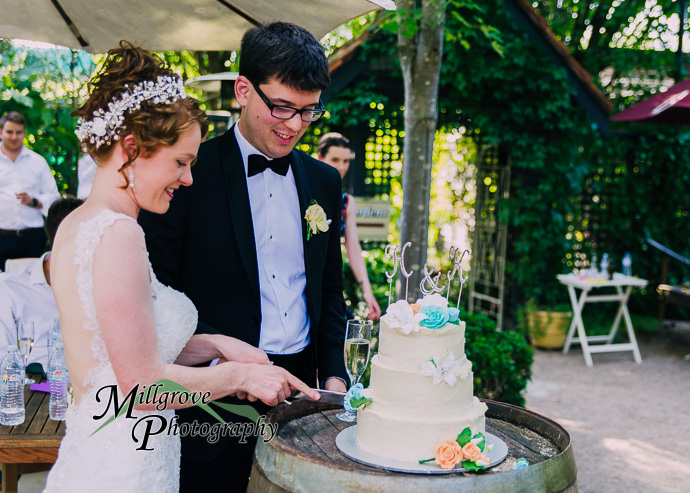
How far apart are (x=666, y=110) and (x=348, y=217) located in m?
5.17

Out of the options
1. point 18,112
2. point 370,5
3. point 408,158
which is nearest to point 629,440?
point 408,158

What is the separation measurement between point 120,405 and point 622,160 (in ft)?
33.6

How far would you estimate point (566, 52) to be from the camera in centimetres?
910

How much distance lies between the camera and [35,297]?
4.28 m

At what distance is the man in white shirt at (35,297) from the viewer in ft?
13.3

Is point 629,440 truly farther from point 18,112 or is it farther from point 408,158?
point 18,112

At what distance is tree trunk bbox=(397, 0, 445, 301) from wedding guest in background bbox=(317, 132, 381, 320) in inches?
20.1

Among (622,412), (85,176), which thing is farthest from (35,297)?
(622,412)

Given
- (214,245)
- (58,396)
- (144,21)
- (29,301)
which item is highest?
(144,21)

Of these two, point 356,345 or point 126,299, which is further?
point 356,345

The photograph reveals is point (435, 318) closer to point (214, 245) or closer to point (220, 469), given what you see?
point (214, 245)

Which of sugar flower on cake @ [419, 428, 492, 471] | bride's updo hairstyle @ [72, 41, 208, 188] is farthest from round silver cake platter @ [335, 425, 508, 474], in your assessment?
bride's updo hairstyle @ [72, 41, 208, 188]

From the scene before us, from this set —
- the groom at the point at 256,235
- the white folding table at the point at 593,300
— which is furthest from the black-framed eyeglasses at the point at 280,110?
the white folding table at the point at 593,300

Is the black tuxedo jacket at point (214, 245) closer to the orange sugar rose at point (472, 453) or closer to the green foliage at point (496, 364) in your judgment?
the orange sugar rose at point (472, 453)
